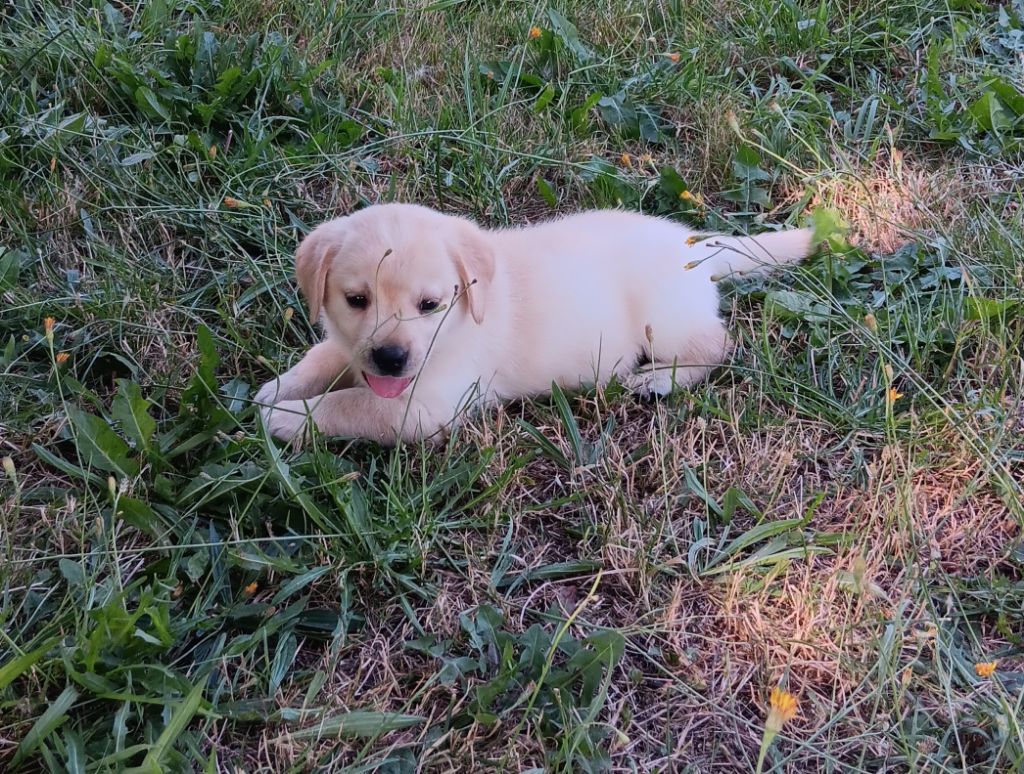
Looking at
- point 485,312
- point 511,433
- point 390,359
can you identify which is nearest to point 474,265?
point 485,312

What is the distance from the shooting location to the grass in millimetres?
1705

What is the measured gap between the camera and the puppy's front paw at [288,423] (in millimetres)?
2174

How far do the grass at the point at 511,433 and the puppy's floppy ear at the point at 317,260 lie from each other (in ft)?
0.89

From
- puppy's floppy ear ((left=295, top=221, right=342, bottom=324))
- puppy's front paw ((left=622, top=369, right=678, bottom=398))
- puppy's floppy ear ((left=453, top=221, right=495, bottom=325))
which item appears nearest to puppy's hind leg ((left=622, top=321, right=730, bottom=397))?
puppy's front paw ((left=622, top=369, right=678, bottom=398))

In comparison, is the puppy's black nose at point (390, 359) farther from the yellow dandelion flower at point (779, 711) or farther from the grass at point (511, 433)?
the yellow dandelion flower at point (779, 711)

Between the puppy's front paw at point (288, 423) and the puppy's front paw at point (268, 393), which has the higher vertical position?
the puppy's front paw at point (268, 393)

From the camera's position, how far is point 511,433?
2268 mm

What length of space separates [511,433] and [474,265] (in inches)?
17.1

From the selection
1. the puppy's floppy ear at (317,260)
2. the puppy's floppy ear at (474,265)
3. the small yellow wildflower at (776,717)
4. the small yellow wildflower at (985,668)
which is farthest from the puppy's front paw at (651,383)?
the small yellow wildflower at (776,717)

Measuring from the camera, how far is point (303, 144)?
9.96ft

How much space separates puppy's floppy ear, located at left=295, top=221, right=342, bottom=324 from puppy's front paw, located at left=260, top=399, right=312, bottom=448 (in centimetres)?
25

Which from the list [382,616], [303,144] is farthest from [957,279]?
[303,144]

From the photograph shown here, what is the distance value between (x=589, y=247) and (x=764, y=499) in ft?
2.79

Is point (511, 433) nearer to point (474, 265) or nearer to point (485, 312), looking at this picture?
point (485, 312)
